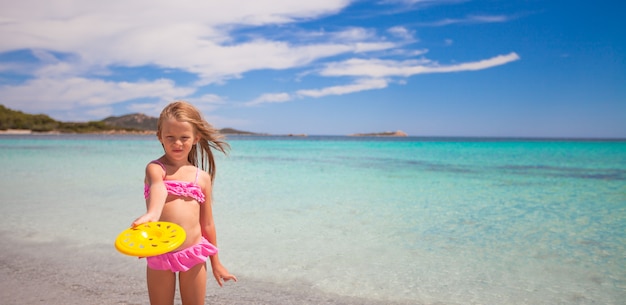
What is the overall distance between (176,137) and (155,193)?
0.32 meters

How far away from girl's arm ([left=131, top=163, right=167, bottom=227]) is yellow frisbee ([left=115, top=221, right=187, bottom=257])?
0.30ft

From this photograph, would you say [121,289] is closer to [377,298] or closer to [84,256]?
[84,256]

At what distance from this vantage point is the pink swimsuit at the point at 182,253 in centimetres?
217

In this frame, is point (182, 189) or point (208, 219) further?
point (208, 219)

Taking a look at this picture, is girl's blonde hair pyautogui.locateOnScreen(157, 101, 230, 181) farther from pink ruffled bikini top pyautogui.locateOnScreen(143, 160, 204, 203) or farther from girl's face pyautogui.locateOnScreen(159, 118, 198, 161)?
pink ruffled bikini top pyautogui.locateOnScreen(143, 160, 204, 203)

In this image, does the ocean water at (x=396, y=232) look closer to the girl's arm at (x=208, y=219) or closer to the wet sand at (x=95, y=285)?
the wet sand at (x=95, y=285)

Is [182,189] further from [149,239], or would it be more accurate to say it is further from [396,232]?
[396,232]

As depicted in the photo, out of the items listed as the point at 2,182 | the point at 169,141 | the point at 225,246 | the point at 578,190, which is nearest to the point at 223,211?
the point at 225,246

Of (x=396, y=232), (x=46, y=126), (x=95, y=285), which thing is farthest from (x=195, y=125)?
(x=46, y=126)

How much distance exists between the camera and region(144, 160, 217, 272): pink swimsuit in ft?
7.13

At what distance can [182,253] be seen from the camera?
2227mm

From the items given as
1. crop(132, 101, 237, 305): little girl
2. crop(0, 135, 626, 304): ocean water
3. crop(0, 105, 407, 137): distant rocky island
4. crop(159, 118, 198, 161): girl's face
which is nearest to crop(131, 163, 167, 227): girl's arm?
crop(132, 101, 237, 305): little girl

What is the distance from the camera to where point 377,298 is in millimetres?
A: 3611

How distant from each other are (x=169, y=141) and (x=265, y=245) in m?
3.14
